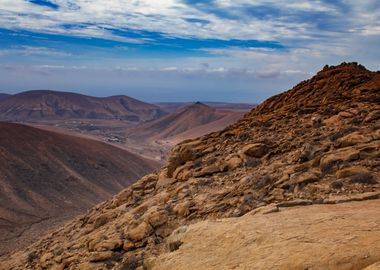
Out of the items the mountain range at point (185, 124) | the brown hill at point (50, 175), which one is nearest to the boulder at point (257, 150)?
the brown hill at point (50, 175)

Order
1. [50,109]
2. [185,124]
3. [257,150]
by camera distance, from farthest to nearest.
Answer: [50,109]
[185,124]
[257,150]

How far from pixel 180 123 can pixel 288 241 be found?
139 meters

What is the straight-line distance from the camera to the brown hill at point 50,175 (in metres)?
47.3

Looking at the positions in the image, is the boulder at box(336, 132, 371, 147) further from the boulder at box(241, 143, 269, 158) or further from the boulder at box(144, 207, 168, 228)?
the boulder at box(144, 207, 168, 228)

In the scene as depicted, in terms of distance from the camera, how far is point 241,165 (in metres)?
13.7

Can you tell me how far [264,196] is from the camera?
11.4 metres

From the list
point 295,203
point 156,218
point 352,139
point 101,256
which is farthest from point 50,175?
point 295,203

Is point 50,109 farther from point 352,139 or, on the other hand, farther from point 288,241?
point 288,241

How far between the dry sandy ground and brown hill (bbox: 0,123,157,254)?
→ 2772 cm

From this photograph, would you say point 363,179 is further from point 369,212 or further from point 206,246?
point 206,246

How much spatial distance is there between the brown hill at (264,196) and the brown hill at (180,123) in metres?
117

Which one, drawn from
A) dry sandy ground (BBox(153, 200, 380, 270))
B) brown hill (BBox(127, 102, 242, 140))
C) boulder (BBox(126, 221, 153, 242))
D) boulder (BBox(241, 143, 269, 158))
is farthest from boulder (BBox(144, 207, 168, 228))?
brown hill (BBox(127, 102, 242, 140))

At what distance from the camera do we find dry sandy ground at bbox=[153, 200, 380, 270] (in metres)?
7.57

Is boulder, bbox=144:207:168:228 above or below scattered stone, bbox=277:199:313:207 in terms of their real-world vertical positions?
below
